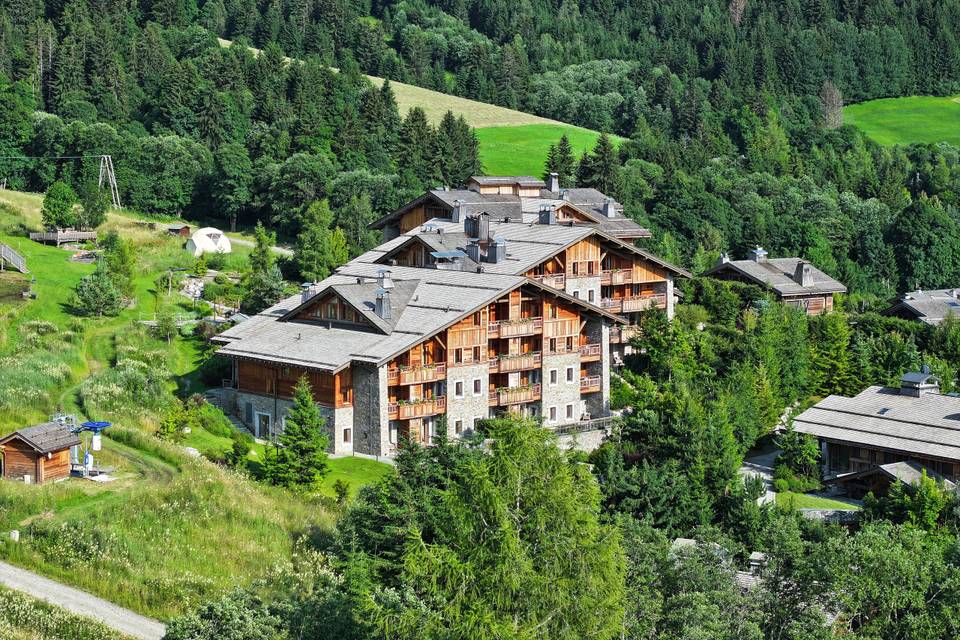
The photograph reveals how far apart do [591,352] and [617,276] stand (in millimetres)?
9148

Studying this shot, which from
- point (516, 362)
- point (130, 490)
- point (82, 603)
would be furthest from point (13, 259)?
point (82, 603)

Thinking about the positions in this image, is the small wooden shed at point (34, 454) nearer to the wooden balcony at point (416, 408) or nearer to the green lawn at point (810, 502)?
the wooden balcony at point (416, 408)

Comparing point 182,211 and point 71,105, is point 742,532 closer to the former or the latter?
point 182,211

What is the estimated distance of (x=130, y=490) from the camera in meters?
50.9

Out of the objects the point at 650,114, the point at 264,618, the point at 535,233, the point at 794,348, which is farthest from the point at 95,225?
the point at 650,114

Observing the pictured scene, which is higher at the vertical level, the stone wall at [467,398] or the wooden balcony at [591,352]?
the wooden balcony at [591,352]

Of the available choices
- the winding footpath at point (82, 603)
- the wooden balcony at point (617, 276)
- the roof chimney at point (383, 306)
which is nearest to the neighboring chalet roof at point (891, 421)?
the wooden balcony at point (617, 276)

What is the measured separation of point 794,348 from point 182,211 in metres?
53.7

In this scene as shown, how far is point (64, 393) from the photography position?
6288cm

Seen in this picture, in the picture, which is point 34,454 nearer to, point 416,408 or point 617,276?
point 416,408

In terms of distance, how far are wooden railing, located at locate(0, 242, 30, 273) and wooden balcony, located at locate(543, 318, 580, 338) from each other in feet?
98.9

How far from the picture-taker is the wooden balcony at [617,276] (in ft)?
271

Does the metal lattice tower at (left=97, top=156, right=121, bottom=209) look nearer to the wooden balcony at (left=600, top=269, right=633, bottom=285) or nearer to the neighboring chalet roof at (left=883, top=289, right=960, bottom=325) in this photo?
the wooden balcony at (left=600, top=269, right=633, bottom=285)

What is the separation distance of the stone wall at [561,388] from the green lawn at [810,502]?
12.8 meters
